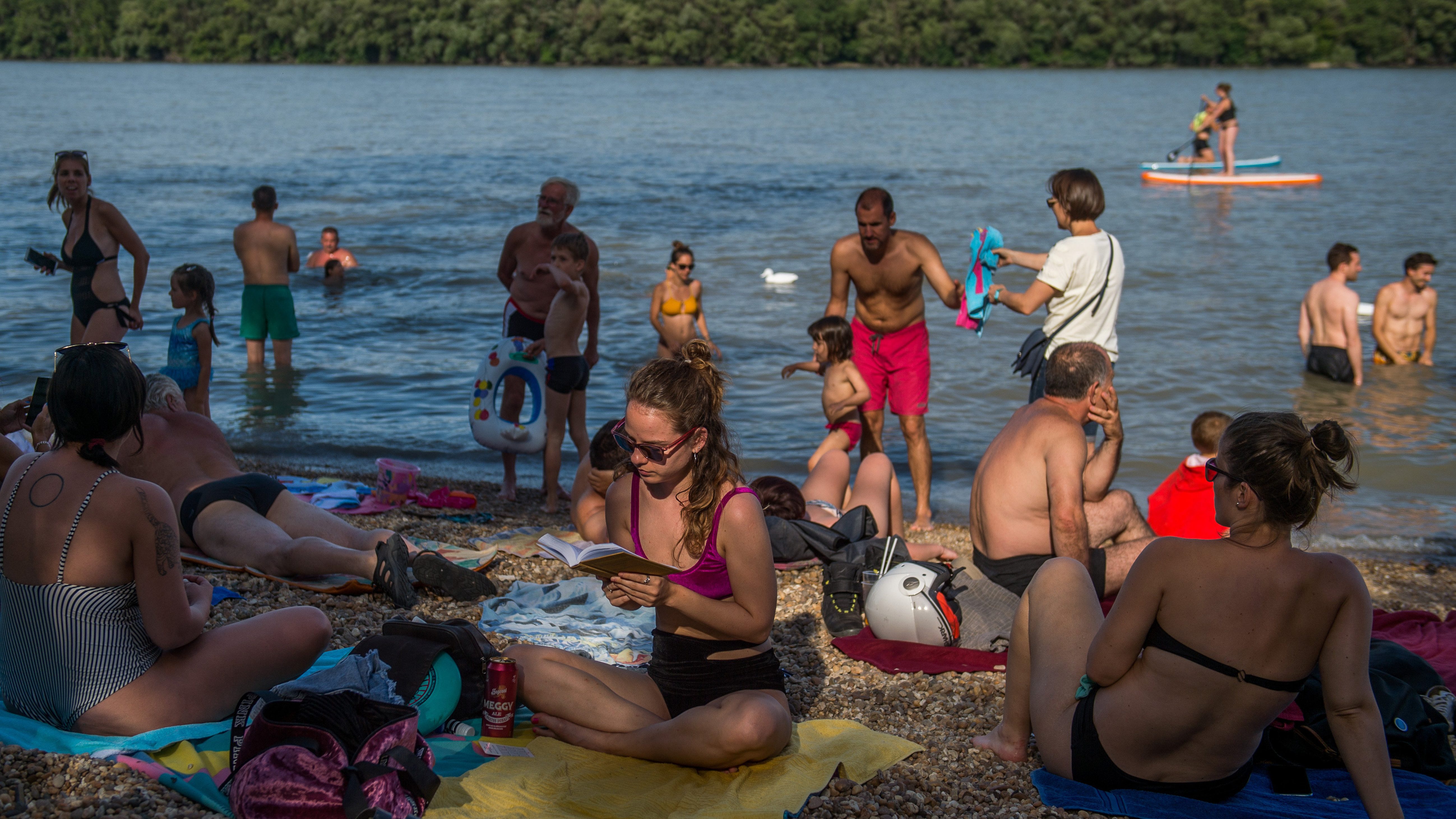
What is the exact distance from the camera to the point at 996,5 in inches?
3095

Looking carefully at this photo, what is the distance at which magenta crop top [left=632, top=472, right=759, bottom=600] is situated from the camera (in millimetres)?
3279

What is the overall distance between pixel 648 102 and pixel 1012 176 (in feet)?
93.2

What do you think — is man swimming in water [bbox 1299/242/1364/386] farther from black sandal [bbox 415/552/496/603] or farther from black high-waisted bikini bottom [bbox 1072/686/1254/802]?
black sandal [bbox 415/552/496/603]

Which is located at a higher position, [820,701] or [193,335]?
[193,335]

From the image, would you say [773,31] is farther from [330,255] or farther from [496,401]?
[496,401]

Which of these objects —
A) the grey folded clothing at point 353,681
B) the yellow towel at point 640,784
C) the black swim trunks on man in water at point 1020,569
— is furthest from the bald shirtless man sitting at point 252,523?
the black swim trunks on man in water at point 1020,569

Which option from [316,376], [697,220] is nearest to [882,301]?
[316,376]

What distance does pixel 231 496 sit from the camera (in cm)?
504

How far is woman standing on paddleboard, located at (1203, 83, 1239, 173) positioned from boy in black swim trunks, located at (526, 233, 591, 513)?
22488mm

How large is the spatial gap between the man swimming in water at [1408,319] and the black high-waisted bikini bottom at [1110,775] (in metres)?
9.51

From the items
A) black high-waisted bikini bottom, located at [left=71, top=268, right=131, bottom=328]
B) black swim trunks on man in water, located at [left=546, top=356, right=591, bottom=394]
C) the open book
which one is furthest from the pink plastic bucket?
the open book

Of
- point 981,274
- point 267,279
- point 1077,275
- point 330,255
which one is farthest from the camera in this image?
point 330,255

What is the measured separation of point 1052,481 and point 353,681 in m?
2.71

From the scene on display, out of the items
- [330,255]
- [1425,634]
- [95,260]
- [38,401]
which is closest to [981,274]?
[1425,634]
